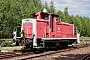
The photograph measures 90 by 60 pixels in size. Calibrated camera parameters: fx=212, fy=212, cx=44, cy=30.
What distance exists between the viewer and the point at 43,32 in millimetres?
17844

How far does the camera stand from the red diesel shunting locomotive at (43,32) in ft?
54.9

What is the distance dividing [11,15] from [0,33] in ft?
21.5

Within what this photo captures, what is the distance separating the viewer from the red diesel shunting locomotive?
1673 centimetres

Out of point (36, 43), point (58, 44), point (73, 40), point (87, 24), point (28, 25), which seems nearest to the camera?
point (36, 43)

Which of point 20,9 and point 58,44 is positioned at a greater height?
point 20,9

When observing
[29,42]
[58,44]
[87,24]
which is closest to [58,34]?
[58,44]

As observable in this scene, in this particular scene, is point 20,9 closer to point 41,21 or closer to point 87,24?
point 41,21

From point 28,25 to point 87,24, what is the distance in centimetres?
11805

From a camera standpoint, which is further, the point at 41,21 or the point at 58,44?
the point at 58,44

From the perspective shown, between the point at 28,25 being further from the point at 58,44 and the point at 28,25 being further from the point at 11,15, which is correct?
the point at 11,15

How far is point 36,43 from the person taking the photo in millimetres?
16109

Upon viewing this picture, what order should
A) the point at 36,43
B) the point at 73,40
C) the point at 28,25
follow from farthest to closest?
the point at 73,40, the point at 28,25, the point at 36,43

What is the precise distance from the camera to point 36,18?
18.5 m

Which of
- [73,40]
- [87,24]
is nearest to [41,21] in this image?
[73,40]
